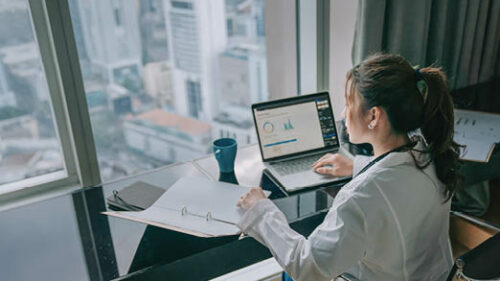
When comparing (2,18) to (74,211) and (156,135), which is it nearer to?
(74,211)

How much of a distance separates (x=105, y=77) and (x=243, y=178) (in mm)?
722

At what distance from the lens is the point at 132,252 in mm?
1205

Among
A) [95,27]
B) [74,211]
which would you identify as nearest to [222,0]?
[95,27]

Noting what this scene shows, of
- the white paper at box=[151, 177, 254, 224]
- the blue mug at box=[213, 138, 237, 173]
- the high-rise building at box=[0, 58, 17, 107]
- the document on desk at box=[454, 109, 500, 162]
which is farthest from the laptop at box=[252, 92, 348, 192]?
the high-rise building at box=[0, 58, 17, 107]

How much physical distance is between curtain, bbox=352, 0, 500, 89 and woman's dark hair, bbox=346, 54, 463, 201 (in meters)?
0.76

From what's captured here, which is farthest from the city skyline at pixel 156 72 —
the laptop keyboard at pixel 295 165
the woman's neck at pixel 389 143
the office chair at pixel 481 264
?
the office chair at pixel 481 264

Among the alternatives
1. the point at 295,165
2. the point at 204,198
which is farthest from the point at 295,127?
the point at 204,198

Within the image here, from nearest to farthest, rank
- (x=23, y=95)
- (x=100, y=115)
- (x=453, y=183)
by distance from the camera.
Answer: (x=453, y=183)
(x=23, y=95)
(x=100, y=115)

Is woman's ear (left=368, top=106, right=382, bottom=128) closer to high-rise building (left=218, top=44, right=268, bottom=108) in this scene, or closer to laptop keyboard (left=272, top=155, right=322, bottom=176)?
laptop keyboard (left=272, top=155, right=322, bottom=176)

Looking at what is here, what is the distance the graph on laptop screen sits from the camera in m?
1.67

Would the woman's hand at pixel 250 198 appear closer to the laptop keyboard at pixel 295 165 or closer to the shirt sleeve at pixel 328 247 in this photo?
the shirt sleeve at pixel 328 247

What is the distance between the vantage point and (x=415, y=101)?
1030 mm

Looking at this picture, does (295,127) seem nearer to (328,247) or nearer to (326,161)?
(326,161)

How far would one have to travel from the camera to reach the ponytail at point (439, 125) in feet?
3.38
